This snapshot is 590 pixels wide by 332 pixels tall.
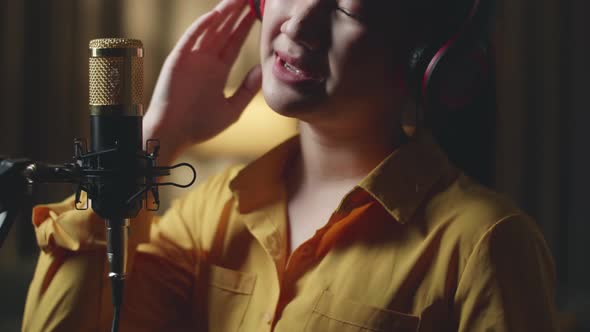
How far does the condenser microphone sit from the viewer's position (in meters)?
0.69

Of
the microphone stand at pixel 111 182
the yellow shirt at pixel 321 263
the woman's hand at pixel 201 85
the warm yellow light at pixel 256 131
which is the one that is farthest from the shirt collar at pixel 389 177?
the warm yellow light at pixel 256 131

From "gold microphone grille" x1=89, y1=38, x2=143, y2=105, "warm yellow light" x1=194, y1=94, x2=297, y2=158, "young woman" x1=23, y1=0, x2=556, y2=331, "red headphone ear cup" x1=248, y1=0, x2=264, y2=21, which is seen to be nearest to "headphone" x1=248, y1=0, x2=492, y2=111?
"young woman" x1=23, y1=0, x2=556, y2=331

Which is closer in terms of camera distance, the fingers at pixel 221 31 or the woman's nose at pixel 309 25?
the woman's nose at pixel 309 25

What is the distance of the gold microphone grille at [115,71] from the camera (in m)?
0.69

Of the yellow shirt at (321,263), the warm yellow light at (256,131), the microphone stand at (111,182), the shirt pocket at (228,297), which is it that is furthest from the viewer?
the warm yellow light at (256,131)

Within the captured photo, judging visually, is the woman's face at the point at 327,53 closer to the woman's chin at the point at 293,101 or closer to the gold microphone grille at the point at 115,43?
the woman's chin at the point at 293,101

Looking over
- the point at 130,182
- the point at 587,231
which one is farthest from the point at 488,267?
the point at 587,231

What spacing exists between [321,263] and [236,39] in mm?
399

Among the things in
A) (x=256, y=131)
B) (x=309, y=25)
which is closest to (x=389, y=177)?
(x=309, y=25)

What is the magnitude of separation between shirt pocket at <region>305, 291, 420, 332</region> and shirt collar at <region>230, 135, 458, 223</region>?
4.3 inches

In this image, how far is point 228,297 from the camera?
2.93 ft

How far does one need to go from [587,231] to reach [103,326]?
5.73 ft

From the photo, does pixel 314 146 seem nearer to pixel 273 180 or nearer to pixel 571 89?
pixel 273 180

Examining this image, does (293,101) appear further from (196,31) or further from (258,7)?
(196,31)
